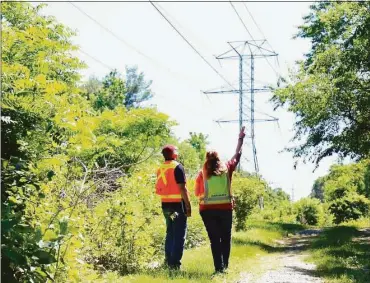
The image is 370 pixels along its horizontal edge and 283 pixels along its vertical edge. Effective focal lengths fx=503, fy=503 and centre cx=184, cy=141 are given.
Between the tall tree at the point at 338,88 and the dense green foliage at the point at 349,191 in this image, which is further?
the dense green foliage at the point at 349,191

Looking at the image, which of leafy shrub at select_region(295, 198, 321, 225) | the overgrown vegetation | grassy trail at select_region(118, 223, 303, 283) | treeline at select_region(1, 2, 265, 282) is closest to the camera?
treeline at select_region(1, 2, 265, 282)

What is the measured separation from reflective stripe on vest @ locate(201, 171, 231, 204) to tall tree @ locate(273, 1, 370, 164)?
6973mm

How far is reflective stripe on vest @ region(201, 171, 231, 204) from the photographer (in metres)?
7.58

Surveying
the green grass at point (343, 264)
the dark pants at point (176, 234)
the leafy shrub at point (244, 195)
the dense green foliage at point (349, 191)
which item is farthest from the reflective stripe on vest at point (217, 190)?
the dense green foliage at point (349, 191)

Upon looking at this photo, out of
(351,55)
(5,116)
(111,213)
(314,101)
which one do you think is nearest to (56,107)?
(5,116)

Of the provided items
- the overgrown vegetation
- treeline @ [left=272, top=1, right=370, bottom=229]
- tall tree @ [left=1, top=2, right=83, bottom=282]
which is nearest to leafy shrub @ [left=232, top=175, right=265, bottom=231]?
the overgrown vegetation

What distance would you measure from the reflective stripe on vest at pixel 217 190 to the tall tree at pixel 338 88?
697 cm

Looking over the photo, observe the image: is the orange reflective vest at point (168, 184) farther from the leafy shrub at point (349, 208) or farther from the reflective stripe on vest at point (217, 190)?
the leafy shrub at point (349, 208)

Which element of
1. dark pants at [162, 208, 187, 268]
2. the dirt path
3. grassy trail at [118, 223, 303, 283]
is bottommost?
the dirt path

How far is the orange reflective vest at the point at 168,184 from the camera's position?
755 centimetres

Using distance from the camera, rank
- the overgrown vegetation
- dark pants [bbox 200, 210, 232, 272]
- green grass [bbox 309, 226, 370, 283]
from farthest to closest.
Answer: green grass [bbox 309, 226, 370, 283] < dark pants [bbox 200, 210, 232, 272] < the overgrown vegetation

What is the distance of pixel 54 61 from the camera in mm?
5113

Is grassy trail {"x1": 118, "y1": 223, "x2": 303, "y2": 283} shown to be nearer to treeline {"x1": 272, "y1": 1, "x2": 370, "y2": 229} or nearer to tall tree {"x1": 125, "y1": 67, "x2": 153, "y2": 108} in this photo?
treeline {"x1": 272, "y1": 1, "x2": 370, "y2": 229}

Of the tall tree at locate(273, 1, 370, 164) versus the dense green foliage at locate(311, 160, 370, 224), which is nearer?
the tall tree at locate(273, 1, 370, 164)
